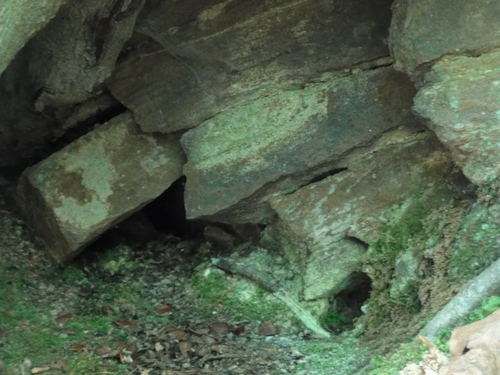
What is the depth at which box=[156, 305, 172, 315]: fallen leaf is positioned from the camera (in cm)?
389

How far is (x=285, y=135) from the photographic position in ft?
12.6

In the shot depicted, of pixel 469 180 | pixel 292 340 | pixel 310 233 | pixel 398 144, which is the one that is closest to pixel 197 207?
pixel 310 233

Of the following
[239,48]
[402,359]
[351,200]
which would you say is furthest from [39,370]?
[239,48]

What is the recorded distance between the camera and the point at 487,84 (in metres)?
3.09

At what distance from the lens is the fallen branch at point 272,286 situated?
3.67 meters

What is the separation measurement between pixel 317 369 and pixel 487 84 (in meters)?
1.76

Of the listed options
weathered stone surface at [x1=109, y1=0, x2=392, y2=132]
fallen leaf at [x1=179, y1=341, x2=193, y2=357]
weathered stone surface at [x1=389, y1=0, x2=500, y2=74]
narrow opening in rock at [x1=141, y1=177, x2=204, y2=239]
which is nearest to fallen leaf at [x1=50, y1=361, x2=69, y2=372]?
fallen leaf at [x1=179, y1=341, x2=193, y2=357]

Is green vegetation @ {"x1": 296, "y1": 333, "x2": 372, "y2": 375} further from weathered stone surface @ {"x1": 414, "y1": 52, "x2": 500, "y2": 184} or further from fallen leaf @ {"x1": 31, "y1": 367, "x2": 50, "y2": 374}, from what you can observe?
fallen leaf @ {"x1": 31, "y1": 367, "x2": 50, "y2": 374}

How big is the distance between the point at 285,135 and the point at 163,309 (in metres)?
1.42

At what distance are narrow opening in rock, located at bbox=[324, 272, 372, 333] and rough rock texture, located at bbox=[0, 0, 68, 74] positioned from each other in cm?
234

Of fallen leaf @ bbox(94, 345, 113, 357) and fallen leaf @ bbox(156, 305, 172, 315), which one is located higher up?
fallen leaf @ bbox(94, 345, 113, 357)

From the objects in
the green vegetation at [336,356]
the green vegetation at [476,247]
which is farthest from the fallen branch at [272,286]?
the green vegetation at [476,247]

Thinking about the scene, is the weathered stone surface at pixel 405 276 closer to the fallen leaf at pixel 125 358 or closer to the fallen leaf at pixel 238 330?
the fallen leaf at pixel 238 330

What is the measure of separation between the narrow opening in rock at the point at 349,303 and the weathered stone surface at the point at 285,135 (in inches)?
29.1
